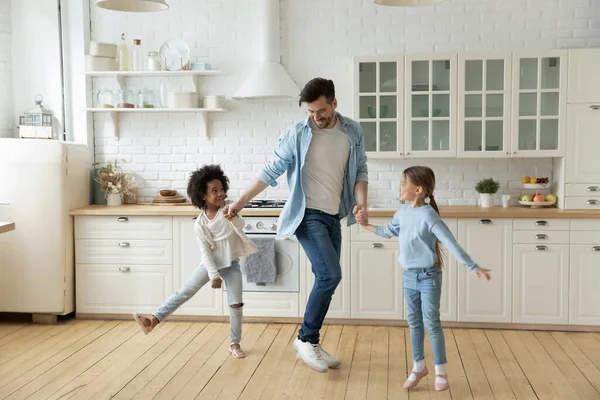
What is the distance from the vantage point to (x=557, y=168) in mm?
5207

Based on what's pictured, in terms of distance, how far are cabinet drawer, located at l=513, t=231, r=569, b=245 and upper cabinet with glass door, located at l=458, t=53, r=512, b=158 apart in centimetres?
60

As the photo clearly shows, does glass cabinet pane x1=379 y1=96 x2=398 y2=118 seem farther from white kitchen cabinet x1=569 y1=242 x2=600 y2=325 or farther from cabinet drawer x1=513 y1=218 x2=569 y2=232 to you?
white kitchen cabinet x1=569 y1=242 x2=600 y2=325

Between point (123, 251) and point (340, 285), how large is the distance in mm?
1594

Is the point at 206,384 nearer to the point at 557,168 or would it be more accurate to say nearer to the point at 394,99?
the point at 394,99

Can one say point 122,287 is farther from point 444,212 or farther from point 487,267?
point 487,267

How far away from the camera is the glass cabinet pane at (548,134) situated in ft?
16.5

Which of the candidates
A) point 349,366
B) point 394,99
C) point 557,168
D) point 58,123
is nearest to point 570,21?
point 557,168

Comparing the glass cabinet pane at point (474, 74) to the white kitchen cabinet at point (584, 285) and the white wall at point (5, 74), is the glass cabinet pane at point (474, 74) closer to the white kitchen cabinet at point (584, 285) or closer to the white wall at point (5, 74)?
the white kitchen cabinet at point (584, 285)

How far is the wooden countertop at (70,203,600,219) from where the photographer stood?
478 centimetres

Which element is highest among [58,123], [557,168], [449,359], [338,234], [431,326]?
[58,123]

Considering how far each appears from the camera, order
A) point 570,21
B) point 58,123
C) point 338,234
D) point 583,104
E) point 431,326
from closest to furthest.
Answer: point 431,326 → point 338,234 → point 583,104 → point 570,21 → point 58,123

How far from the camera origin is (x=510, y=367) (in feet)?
13.2

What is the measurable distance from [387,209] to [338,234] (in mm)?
1204

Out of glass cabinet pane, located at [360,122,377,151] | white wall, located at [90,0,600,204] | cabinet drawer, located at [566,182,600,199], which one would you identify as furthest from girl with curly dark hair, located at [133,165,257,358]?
cabinet drawer, located at [566,182,600,199]
